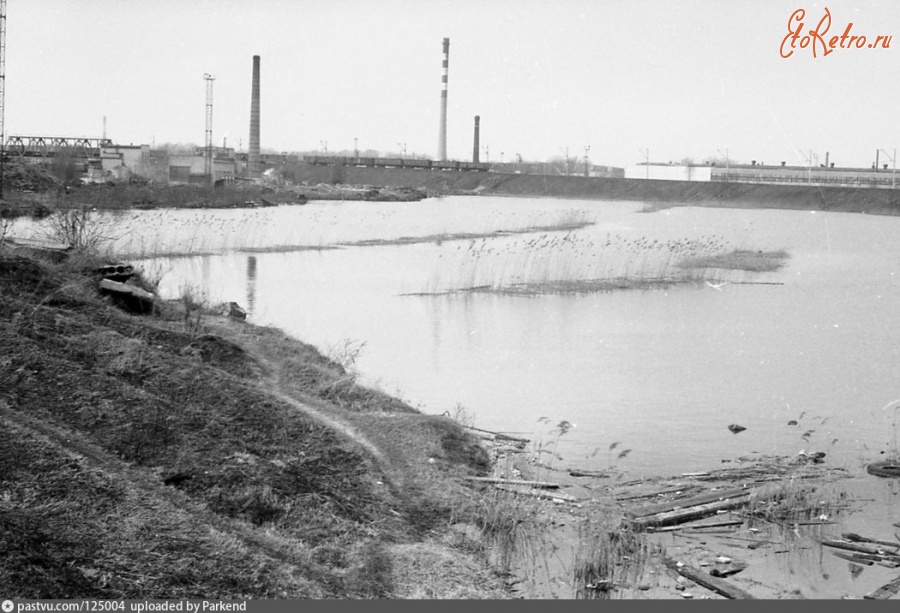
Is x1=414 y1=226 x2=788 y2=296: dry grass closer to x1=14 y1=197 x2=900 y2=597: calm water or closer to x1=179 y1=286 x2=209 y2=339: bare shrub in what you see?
x1=14 y1=197 x2=900 y2=597: calm water

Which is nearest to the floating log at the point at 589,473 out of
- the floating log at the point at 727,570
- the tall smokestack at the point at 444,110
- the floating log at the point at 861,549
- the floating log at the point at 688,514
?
the floating log at the point at 688,514

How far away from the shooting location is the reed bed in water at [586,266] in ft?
94.5

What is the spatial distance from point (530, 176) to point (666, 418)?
10343 cm

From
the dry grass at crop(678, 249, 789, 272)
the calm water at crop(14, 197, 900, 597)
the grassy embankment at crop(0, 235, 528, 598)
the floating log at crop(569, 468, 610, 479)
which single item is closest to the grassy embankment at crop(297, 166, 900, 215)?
the calm water at crop(14, 197, 900, 597)

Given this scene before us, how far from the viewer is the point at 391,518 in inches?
367

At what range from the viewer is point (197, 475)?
356 inches

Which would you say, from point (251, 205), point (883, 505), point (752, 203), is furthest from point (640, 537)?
point (752, 203)

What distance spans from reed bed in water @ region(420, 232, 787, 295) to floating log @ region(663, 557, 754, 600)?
18.6 meters

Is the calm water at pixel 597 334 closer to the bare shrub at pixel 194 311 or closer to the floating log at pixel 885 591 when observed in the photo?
the bare shrub at pixel 194 311

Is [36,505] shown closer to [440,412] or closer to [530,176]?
[440,412]

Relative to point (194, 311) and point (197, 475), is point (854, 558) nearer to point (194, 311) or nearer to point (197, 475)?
point (197, 475)

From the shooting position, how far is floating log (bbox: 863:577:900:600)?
27.5 feet

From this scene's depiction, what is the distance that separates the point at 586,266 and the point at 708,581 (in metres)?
24.8

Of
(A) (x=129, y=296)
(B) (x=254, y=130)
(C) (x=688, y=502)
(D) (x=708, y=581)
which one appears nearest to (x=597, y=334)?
(A) (x=129, y=296)
